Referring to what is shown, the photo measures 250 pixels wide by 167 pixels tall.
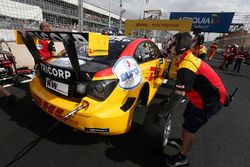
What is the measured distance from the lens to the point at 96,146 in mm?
2375

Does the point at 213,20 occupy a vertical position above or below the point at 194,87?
above

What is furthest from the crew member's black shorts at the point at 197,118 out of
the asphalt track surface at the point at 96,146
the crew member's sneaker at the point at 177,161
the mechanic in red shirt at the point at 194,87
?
the asphalt track surface at the point at 96,146

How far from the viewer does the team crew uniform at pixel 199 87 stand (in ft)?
5.45

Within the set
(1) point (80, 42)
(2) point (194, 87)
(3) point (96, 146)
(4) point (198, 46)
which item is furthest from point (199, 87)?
(4) point (198, 46)

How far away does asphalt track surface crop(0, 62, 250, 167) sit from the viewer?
2.11 m

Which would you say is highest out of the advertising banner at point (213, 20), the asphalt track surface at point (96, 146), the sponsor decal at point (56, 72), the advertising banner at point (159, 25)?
the advertising banner at point (213, 20)

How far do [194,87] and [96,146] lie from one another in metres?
1.57

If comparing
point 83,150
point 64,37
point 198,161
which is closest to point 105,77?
point 64,37

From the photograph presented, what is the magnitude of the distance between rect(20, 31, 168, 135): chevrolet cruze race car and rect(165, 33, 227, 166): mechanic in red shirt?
676 mm

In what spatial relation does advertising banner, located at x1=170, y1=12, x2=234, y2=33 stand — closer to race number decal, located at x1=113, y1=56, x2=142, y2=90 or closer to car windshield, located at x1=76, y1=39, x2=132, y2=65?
car windshield, located at x1=76, y1=39, x2=132, y2=65

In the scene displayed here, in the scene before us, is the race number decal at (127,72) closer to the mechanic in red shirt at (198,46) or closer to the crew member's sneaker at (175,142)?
the crew member's sneaker at (175,142)

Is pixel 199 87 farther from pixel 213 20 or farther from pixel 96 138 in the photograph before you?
pixel 213 20

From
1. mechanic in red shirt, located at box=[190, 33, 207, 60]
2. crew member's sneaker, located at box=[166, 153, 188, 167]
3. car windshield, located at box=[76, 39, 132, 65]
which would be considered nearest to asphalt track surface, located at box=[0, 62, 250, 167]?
crew member's sneaker, located at box=[166, 153, 188, 167]

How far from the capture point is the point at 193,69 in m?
1.66
